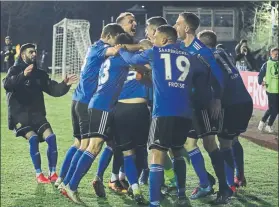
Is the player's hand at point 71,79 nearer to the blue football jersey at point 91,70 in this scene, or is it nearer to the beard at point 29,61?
the beard at point 29,61

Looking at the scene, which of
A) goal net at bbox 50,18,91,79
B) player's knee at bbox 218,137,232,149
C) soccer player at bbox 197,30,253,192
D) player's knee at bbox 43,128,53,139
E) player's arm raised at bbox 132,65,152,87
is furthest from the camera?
goal net at bbox 50,18,91,79

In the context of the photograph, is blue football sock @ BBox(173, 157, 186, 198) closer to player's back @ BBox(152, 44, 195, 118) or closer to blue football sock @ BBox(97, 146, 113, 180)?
player's back @ BBox(152, 44, 195, 118)

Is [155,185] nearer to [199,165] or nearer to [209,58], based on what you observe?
[199,165]

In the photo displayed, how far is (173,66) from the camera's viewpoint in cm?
562

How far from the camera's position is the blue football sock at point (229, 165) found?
270 inches

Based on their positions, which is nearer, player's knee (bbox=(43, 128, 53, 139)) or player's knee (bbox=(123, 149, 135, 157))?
player's knee (bbox=(123, 149, 135, 157))

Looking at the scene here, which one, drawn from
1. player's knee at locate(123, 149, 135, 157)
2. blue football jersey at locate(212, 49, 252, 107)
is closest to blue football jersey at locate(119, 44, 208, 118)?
player's knee at locate(123, 149, 135, 157)

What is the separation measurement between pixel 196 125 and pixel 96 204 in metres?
1.35

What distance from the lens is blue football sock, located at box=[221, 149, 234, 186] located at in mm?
6852

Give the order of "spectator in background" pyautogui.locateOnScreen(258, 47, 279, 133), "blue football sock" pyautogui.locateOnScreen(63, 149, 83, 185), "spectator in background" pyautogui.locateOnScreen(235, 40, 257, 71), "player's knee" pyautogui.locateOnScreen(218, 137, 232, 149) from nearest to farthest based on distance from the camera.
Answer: "blue football sock" pyautogui.locateOnScreen(63, 149, 83, 185), "player's knee" pyautogui.locateOnScreen(218, 137, 232, 149), "spectator in background" pyautogui.locateOnScreen(258, 47, 279, 133), "spectator in background" pyautogui.locateOnScreen(235, 40, 257, 71)

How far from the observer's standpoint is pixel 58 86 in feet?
25.2

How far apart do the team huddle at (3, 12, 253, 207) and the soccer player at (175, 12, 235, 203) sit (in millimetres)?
11

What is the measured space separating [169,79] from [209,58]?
Result: 853 mm

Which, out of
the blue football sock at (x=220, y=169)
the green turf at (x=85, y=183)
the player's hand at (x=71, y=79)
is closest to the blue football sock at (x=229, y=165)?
the green turf at (x=85, y=183)
